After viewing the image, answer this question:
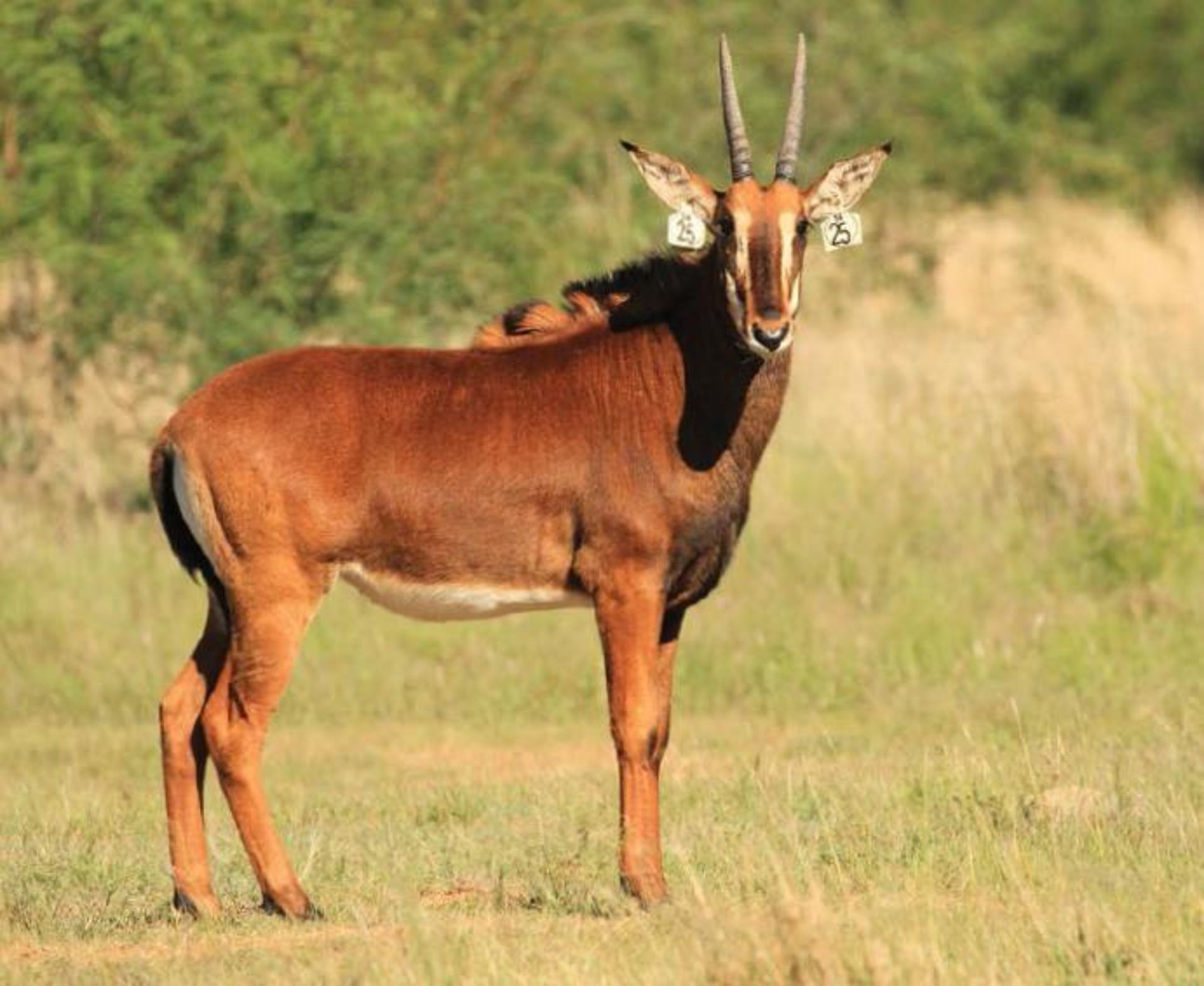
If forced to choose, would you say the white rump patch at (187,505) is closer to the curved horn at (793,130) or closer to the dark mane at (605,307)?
the dark mane at (605,307)

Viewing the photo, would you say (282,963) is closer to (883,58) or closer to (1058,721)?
(1058,721)

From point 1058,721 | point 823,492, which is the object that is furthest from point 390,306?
point 1058,721

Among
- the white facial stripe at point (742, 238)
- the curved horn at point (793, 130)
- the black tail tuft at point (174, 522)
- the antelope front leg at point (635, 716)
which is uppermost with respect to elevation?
the curved horn at point (793, 130)

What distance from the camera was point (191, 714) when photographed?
A: 26.9ft

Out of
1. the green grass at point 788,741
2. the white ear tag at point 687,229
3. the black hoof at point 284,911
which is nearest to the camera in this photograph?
the green grass at point 788,741

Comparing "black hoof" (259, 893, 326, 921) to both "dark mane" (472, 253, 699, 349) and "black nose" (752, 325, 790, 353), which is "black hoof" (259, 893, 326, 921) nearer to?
"dark mane" (472, 253, 699, 349)

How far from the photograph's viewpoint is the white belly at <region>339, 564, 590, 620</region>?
8.16 m

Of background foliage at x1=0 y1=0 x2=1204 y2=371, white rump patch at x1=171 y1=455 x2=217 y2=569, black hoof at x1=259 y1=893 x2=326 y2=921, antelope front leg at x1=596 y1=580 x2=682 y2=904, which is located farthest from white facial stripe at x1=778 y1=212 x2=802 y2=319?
background foliage at x1=0 y1=0 x2=1204 y2=371

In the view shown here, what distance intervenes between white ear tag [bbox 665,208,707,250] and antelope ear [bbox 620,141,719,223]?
1.0 inches

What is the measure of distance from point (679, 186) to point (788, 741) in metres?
4.14

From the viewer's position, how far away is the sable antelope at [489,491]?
7.97 metres

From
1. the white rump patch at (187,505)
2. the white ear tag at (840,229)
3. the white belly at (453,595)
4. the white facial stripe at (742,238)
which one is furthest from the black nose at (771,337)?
the white rump patch at (187,505)

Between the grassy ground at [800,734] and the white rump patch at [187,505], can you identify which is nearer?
the grassy ground at [800,734]

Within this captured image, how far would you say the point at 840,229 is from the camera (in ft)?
27.8
